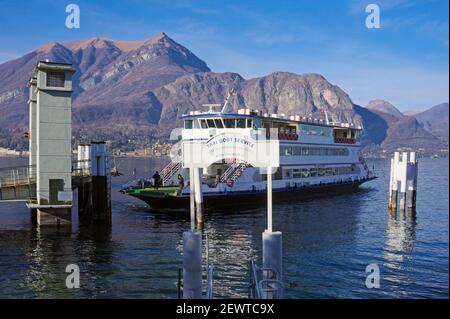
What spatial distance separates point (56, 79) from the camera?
24859 millimetres

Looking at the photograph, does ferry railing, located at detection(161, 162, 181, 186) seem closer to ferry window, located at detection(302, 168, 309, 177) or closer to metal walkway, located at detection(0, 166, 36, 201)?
ferry window, located at detection(302, 168, 309, 177)

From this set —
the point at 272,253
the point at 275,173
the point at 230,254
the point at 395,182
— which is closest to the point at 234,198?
the point at 275,173

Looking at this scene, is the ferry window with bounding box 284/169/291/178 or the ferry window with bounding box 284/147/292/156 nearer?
the ferry window with bounding box 284/147/292/156

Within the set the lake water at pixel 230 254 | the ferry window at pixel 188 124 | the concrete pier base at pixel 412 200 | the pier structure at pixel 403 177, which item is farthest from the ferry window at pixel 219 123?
the concrete pier base at pixel 412 200

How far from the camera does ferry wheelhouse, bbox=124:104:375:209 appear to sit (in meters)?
37.0

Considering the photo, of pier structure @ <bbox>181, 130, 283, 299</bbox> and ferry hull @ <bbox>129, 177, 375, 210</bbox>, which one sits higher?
pier structure @ <bbox>181, 130, 283, 299</bbox>

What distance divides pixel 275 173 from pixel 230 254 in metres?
22.0

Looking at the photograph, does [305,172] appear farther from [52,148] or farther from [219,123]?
[52,148]

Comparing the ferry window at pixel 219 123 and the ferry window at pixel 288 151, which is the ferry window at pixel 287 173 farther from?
the ferry window at pixel 219 123

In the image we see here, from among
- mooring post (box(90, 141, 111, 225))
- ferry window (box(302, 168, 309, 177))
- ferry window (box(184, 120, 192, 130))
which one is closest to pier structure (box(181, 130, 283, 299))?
mooring post (box(90, 141, 111, 225))

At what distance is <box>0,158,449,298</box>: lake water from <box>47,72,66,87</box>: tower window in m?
7.94
